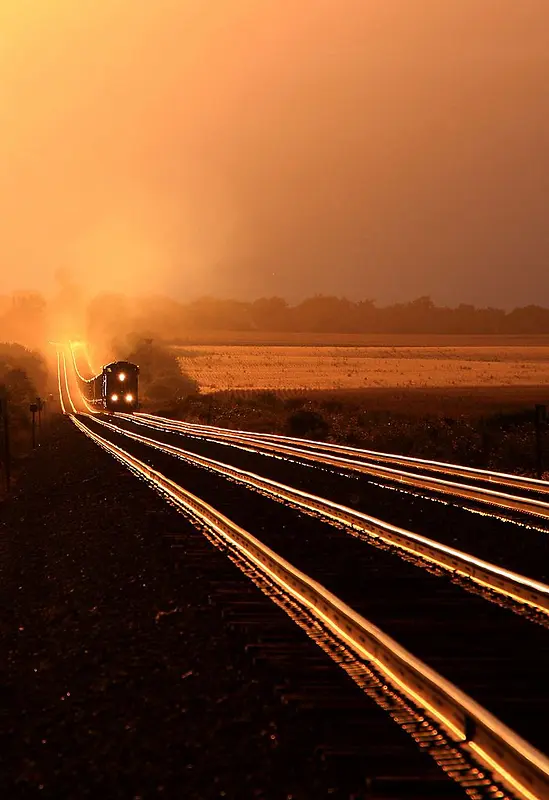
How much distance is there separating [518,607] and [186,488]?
11826mm

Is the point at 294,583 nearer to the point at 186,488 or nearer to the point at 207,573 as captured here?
the point at 207,573

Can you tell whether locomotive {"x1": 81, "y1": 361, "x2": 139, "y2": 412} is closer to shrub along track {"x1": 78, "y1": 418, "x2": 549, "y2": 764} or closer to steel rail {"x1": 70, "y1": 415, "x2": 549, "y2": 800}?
shrub along track {"x1": 78, "y1": 418, "x2": 549, "y2": 764}

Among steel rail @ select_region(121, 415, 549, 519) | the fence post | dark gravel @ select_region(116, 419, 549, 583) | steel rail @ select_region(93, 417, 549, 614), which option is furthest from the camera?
the fence post

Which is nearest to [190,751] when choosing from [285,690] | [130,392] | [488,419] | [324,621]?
[285,690]

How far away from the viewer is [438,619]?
8430 mm

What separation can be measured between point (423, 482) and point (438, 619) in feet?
39.2

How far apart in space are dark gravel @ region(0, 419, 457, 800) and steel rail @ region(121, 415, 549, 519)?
5.65m

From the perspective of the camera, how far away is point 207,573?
11047 mm

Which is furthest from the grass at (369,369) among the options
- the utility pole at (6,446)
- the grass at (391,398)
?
the utility pole at (6,446)

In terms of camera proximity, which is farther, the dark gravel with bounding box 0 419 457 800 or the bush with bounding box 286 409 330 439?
the bush with bounding box 286 409 330 439

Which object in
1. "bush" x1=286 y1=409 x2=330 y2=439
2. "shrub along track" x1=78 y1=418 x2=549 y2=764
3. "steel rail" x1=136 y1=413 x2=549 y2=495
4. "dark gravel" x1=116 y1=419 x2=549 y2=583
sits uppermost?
"shrub along track" x1=78 y1=418 x2=549 y2=764

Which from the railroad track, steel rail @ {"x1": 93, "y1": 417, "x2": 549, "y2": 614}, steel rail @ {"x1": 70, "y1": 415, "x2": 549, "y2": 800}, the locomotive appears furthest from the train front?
steel rail @ {"x1": 70, "y1": 415, "x2": 549, "y2": 800}

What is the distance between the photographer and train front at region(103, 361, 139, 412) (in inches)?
3091

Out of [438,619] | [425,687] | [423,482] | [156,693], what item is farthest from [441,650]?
[423,482]
